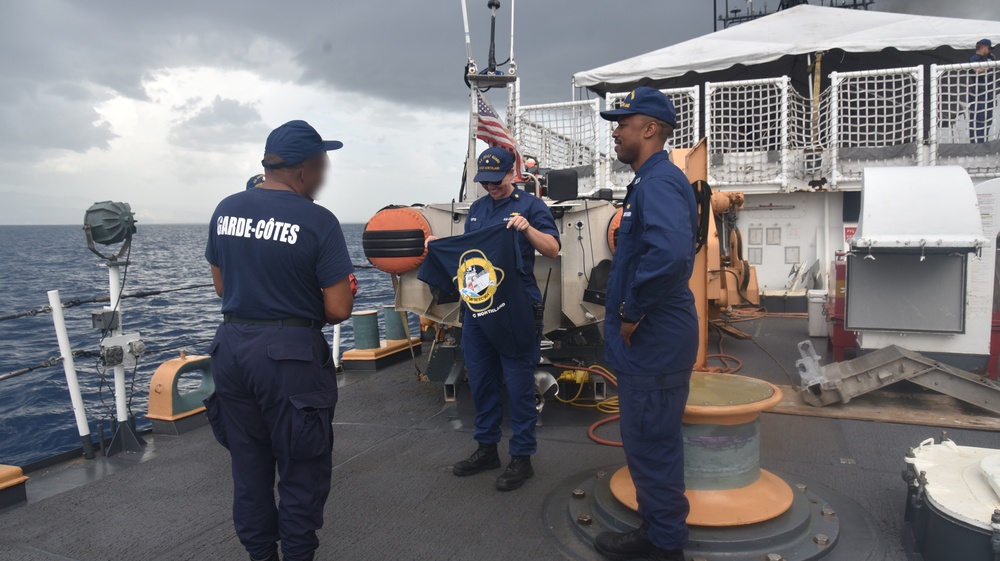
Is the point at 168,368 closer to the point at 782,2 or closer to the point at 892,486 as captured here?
the point at 892,486

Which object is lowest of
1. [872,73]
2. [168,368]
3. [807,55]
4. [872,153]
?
[168,368]

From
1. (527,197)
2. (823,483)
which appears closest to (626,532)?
(823,483)

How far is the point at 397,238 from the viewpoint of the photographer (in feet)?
14.1

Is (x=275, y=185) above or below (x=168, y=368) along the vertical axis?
above

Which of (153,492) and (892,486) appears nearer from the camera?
(892,486)

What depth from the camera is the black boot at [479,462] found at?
3.49 meters

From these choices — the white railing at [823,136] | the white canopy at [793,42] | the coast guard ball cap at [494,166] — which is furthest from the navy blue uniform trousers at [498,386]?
the white canopy at [793,42]

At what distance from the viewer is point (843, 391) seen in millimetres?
4410

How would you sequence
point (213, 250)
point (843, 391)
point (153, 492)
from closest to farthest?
point (213, 250) < point (153, 492) < point (843, 391)

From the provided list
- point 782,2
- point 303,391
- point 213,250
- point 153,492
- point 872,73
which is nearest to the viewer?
point 303,391

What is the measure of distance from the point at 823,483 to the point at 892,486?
0.31 meters

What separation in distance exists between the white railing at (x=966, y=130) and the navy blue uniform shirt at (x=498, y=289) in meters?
8.70

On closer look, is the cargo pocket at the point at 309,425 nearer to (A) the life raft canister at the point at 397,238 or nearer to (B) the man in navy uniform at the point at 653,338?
(B) the man in navy uniform at the point at 653,338

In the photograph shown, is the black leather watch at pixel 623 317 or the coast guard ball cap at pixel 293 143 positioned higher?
the coast guard ball cap at pixel 293 143
